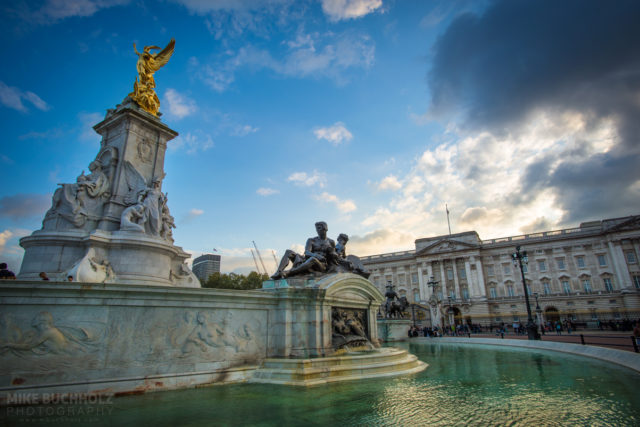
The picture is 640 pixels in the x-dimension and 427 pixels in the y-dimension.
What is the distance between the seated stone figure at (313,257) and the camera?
9.28 metres

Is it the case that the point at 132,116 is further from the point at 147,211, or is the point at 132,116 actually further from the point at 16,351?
the point at 16,351

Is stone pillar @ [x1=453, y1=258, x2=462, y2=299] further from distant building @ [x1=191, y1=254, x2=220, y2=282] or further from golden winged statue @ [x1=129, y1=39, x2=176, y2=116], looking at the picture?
distant building @ [x1=191, y1=254, x2=220, y2=282]

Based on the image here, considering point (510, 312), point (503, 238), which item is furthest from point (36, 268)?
point (503, 238)

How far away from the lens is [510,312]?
6162cm

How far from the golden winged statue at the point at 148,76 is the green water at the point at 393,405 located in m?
11.1

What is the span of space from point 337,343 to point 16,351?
624cm

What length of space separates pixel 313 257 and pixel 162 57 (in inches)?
441

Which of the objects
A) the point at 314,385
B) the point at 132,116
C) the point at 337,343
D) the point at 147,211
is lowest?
the point at 314,385

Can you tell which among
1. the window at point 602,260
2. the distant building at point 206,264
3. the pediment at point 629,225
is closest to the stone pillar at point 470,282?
the window at point 602,260

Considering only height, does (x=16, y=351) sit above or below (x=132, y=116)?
below

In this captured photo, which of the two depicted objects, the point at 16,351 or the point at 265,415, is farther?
the point at 16,351

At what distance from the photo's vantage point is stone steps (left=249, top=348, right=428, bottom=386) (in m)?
6.83

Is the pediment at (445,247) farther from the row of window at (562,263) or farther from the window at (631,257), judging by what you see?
the window at (631,257)

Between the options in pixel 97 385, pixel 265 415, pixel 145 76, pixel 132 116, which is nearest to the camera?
pixel 265 415
